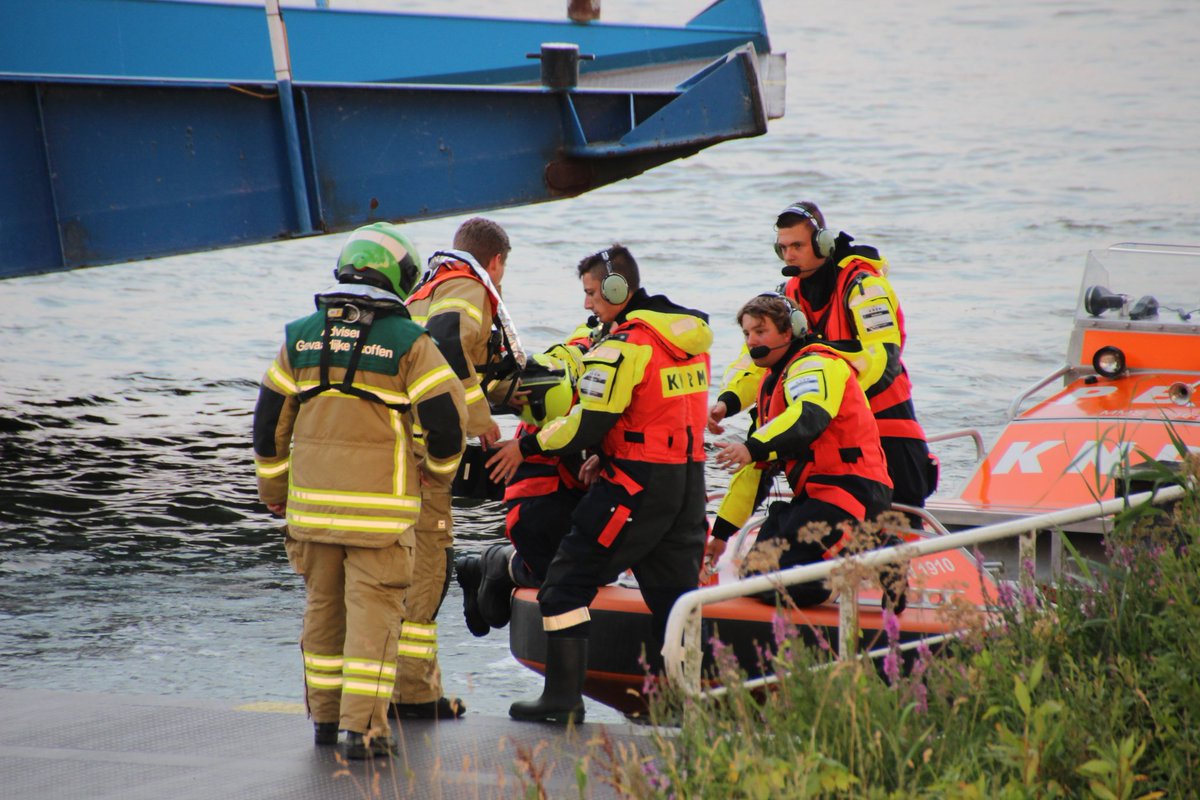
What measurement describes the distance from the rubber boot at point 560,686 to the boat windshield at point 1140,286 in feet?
14.0

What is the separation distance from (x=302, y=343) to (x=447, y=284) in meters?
0.88

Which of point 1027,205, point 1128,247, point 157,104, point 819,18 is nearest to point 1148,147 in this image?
point 1027,205

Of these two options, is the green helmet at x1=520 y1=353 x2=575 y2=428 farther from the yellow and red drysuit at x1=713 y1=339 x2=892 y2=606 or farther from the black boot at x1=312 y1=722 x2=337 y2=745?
the black boot at x1=312 y1=722 x2=337 y2=745

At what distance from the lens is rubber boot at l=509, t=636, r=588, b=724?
502 cm

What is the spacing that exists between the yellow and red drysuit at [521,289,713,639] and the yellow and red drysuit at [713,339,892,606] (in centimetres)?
29

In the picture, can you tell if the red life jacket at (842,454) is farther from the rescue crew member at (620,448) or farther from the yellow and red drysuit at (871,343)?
the yellow and red drysuit at (871,343)

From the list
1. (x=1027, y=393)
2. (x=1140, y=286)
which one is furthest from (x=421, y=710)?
(x=1140, y=286)

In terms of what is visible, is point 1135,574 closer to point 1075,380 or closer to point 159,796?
point 159,796

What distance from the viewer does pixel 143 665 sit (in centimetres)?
732

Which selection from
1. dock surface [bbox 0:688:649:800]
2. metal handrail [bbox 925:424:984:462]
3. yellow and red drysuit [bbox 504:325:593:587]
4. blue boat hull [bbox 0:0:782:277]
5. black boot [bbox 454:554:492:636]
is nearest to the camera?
dock surface [bbox 0:688:649:800]

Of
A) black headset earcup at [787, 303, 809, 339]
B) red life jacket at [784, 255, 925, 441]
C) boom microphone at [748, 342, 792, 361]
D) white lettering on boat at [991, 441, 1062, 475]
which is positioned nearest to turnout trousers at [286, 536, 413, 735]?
boom microphone at [748, 342, 792, 361]

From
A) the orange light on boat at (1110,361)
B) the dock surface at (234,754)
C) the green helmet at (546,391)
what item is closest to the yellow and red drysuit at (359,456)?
the dock surface at (234,754)

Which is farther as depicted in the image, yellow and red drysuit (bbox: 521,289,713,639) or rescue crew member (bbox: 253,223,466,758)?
yellow and red drysuit (bbox: 521,289,713,639)

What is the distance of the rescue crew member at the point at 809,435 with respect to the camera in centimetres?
503
